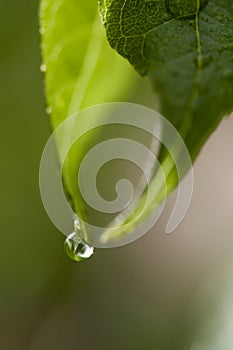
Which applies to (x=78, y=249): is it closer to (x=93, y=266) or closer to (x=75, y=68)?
(x=75, y=68)

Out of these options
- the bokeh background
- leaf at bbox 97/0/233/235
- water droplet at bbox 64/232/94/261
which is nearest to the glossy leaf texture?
leaf at bbox 97/0/233/235

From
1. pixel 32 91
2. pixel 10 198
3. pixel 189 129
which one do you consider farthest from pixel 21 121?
pixel 189 129

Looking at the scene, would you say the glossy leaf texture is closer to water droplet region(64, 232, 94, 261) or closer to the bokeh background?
water droplet region(64, 232, 94, 261)

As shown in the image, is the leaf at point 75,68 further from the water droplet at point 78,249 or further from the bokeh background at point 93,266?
the bokeh background at point 93,266

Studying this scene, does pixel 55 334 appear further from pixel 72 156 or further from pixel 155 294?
pixel 72 156

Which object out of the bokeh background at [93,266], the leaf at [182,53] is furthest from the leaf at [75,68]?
the bokeh background at [93,266]

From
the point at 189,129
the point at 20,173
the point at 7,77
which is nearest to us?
the point at 189,129
